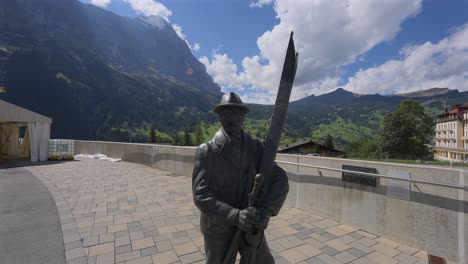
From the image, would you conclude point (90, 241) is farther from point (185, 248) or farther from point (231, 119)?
point (231, 119)

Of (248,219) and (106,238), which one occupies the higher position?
(248,219)

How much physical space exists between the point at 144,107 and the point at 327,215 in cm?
15387

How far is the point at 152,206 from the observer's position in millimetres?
6434

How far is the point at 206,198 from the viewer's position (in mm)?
1887

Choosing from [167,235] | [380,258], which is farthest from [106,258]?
[380,258]

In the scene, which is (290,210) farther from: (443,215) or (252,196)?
(252,196)

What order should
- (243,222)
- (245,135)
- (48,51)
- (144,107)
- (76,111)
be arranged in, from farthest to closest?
(144,107)
(48,51)
(76,111)
(245,135)
(243,222)

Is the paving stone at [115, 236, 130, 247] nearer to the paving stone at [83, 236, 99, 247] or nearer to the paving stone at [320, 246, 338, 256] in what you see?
the paving stone at [83, 236, 99, 247]

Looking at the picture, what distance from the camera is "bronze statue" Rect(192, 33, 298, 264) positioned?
1.90 meters

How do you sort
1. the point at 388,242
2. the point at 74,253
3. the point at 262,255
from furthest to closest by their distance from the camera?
the point at 388,242, the point at 74,253, the point at 262,255

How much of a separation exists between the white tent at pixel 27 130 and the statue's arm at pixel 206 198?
18.2 m

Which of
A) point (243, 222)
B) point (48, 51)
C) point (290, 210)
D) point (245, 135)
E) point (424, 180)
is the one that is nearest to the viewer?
point (243, 222)

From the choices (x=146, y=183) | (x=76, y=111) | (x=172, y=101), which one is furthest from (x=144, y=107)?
(x=146, y=183)

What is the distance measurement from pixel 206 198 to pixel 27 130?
2145 cm
